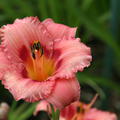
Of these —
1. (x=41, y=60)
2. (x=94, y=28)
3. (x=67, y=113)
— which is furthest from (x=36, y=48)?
(x=94, y=28)

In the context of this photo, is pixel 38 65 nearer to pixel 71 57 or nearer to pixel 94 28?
pixel 71 57

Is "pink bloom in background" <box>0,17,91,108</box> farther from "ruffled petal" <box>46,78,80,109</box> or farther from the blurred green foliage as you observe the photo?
the blurred green foliage

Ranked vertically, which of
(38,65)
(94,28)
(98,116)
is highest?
(94,28)

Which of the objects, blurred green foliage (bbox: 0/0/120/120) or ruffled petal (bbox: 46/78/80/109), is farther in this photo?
blurred green foliage (bbox: 0/0/120/120)

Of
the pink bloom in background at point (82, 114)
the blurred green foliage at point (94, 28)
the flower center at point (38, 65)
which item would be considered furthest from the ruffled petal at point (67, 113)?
the blurred green foliage at point (94, 28)

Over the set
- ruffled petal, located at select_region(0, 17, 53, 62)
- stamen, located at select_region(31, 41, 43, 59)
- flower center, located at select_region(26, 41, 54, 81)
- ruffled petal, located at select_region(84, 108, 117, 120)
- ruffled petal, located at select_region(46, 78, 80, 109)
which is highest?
ruffled petal, located at select_region(0, 17, 53, 62)

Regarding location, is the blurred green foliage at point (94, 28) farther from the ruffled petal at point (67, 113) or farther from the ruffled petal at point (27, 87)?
the ruffled petal at point (27, 87)

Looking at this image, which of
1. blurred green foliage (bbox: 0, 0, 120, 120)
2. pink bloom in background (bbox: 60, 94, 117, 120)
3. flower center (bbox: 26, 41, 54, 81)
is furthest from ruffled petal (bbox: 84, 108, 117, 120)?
blurred green foliage (bbox: 0, 0, 120, 120)

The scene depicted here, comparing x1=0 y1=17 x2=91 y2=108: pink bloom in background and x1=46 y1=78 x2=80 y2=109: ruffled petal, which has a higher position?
x1=0 y1=17 x2=91 y2=108: pink bloom in background
